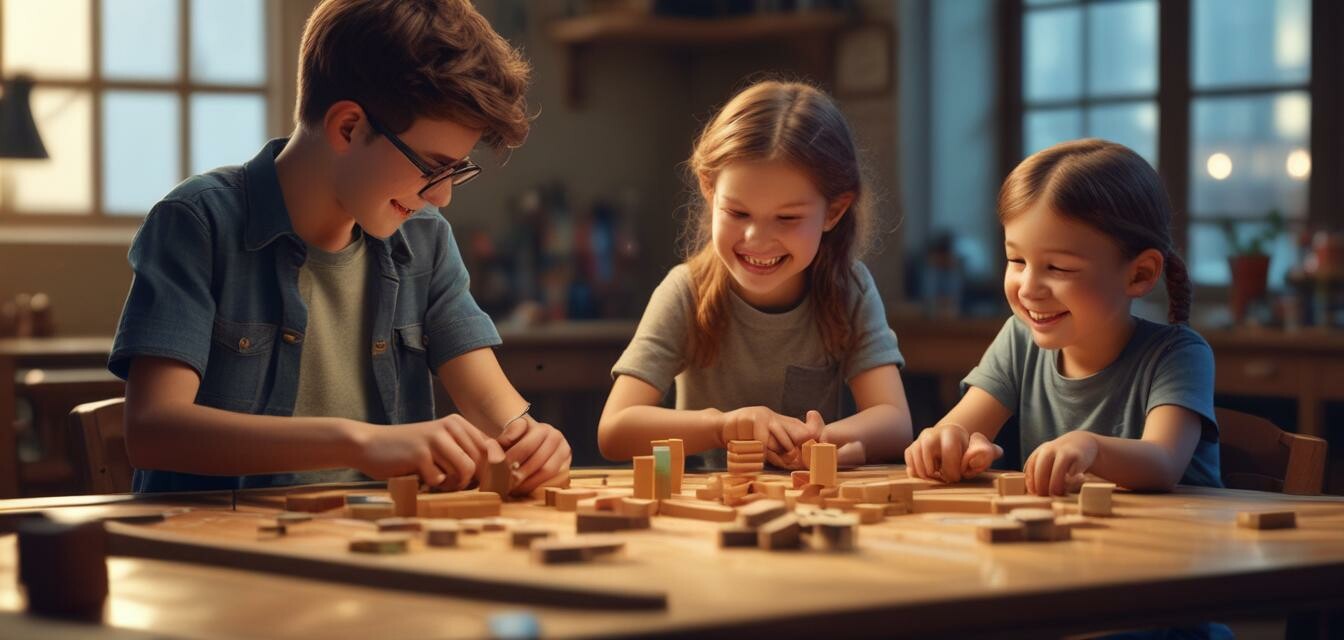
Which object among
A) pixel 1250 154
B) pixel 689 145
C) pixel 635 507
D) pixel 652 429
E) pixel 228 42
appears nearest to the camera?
pixel 635 507

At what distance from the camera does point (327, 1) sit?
1.92 m

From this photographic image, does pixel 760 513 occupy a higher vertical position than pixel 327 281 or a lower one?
lower

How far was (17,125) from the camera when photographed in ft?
16.6

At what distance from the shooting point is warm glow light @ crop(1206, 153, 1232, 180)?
5164 mm

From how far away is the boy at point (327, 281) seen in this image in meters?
1.65

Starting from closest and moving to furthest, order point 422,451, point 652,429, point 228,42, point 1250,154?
point 422,451 → point 652,429 → point 1250,154 → point 228,42

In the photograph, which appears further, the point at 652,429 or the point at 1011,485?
the point at 652,429

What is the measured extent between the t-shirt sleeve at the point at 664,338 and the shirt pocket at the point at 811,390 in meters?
0.18

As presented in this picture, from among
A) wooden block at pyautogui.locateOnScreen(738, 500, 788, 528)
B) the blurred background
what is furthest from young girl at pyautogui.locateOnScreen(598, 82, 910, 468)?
the blurred background

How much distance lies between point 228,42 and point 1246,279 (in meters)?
4.16

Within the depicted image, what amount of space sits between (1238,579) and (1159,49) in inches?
177

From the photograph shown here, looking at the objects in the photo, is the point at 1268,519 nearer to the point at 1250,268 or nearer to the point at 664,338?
the point at 664,338

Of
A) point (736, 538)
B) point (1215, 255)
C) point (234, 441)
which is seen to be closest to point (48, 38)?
point (1215, 255)

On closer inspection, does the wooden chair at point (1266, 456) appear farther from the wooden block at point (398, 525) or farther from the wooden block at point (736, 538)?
the wooden block at point (398, 525)
